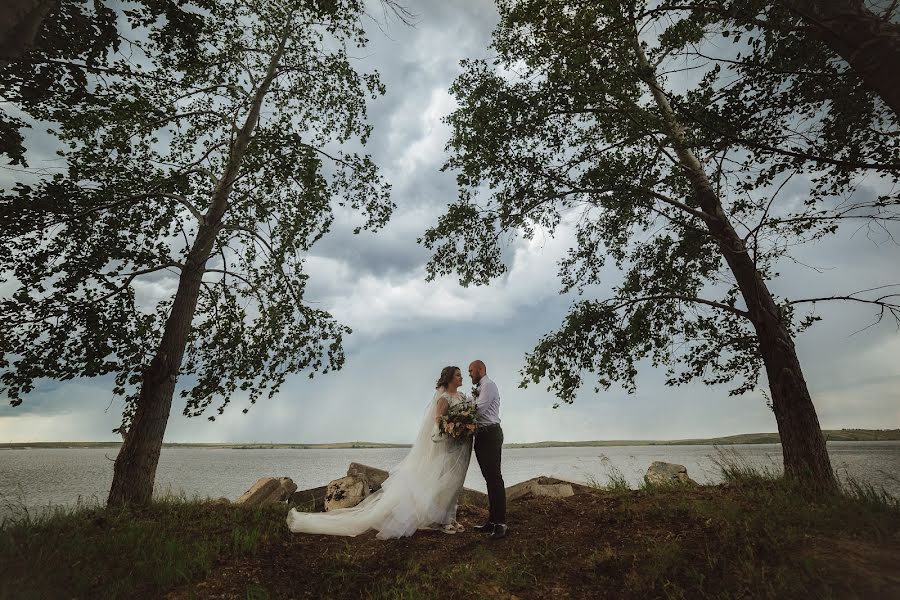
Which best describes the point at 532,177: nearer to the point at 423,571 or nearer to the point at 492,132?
the point at 492,132

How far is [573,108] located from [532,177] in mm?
1605

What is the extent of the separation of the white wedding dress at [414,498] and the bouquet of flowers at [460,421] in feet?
1.07

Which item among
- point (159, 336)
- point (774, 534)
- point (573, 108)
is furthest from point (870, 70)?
point (159, 336)

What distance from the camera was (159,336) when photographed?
9.92 meters

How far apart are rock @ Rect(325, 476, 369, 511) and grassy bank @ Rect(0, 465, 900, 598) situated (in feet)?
4.56

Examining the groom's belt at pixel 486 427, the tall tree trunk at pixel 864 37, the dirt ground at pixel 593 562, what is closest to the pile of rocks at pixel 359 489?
the dirt ground at pixel 593 562

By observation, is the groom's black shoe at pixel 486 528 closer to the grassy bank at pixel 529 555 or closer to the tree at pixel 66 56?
the grassy bank at pixel 529 555


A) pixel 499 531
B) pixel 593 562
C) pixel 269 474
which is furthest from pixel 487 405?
pixel 269 474

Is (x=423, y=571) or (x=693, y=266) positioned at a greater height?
(x=693, y=266)

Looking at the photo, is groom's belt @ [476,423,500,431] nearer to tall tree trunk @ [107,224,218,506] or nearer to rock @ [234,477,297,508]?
rock @ [234,477,297,508]

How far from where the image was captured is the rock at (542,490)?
9.80 metres

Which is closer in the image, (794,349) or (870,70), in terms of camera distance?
(870,70)

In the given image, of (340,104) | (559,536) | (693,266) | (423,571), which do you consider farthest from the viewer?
(340,104)

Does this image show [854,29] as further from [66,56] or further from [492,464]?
[66,56]
